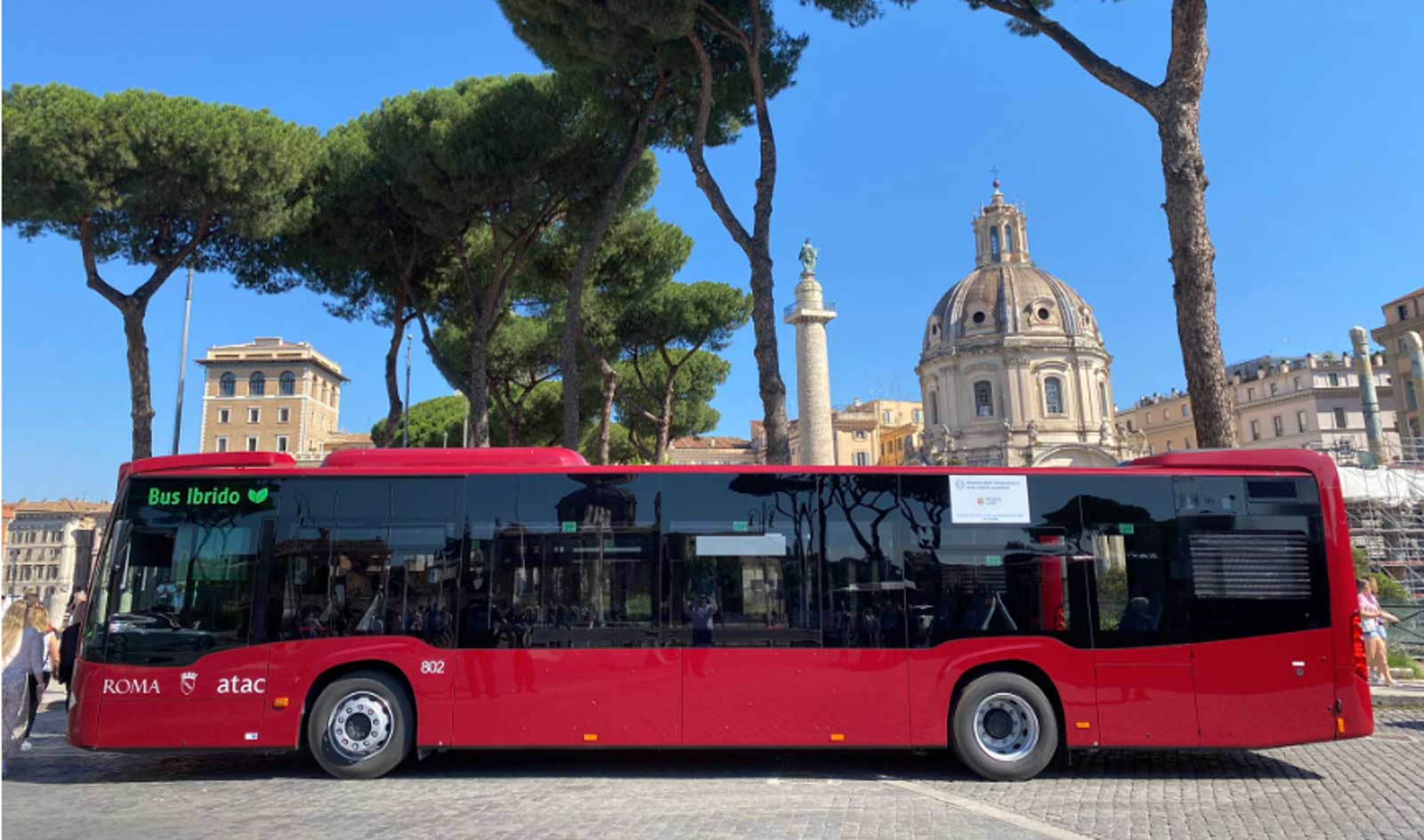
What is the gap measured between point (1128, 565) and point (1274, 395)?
241 ft

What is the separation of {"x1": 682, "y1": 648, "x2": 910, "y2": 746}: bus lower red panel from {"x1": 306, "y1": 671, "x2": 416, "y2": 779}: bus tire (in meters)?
2.24

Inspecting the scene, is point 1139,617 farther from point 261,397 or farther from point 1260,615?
point 261,397

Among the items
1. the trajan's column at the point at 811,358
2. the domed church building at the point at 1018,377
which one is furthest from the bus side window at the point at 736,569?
the domed church building at the point at 1018,377

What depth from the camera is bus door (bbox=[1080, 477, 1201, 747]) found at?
6.81 meters

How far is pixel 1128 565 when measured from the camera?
6996 millimetres

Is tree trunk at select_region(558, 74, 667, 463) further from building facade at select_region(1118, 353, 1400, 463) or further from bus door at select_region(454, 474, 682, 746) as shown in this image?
building facade at select_region(1118, 353, 1400, 463)

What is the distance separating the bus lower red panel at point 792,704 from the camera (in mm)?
6820

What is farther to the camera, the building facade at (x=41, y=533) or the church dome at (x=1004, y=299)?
the building facade at (x=41, y=533)

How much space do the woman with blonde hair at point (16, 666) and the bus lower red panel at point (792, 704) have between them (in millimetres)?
5297

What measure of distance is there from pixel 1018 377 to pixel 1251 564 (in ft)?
192

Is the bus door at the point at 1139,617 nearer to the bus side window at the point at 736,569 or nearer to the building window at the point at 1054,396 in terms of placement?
the bus side window at the point at 736,569

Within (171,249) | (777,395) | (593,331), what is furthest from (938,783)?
(593,331)

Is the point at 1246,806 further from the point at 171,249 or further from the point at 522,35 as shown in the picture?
the point at 171,249

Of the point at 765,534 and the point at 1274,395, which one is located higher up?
the point at 1274,395
